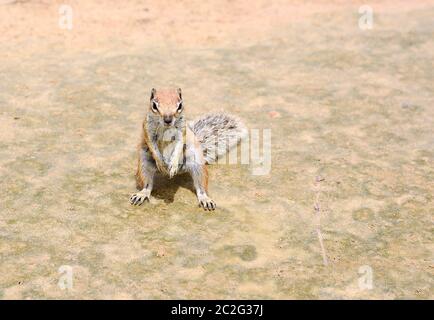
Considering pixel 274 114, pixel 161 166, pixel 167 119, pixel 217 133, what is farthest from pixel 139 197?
pixel 274 114

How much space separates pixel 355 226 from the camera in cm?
787

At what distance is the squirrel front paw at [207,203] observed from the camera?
321 inches

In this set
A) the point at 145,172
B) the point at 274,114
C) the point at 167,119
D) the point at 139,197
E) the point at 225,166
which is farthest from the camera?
the point at 274,114

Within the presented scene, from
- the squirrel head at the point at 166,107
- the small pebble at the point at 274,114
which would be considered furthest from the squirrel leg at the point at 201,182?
the small pebble at the point at 274,114

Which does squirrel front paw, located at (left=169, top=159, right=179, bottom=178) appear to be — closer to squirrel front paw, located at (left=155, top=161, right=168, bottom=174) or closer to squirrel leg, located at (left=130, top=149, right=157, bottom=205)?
squirrel front paw, located at (left=155, top=161, right=168, bottom=174)

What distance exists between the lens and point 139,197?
823cm

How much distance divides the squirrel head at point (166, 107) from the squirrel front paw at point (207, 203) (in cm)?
115

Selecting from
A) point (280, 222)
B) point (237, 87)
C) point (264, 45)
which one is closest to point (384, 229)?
point (280, 222)

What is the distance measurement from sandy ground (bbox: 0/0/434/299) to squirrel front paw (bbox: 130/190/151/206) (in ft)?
0.33

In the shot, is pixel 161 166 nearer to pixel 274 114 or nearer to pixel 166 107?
pixel 166 107

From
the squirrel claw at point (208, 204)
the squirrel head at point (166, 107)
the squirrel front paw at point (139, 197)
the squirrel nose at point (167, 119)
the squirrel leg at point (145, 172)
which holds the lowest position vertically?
the squirrel claw at point (208, 204)

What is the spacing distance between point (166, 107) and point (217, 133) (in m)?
1.85

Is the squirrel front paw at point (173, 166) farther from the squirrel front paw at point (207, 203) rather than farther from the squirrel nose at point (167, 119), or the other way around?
the squirrel nose at point (167, 119)

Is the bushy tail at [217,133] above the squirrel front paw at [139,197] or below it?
above
